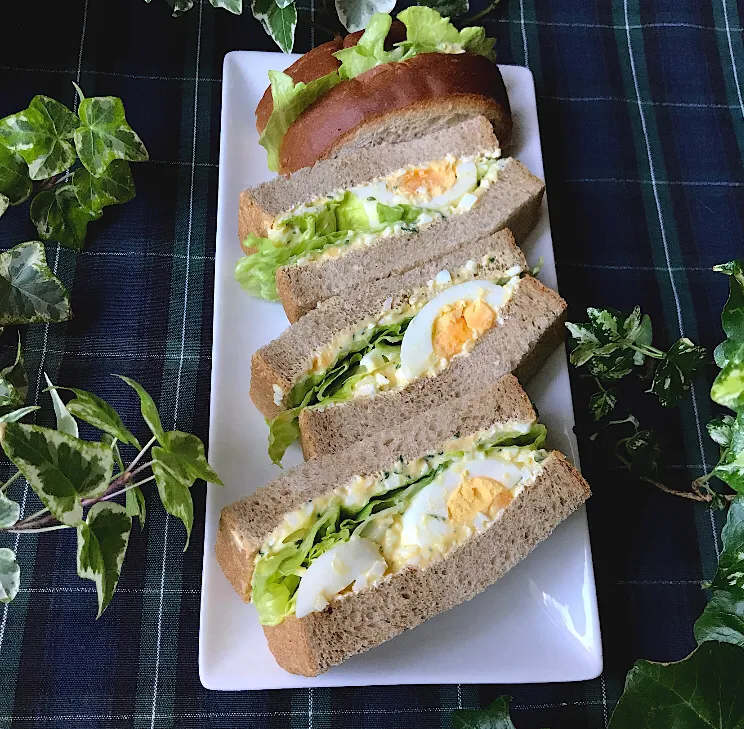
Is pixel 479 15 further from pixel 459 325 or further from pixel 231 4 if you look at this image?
pixel 459 325

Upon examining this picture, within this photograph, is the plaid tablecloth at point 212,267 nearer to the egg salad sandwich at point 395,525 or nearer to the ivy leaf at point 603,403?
the ivy leaf at point 603,403

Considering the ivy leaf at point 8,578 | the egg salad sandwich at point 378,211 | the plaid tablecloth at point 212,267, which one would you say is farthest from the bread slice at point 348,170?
the ivy leaf at point 8,578

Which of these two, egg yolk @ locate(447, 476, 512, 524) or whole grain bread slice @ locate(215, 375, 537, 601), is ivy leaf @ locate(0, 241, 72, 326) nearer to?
whole grain bread slice @ locate(215, 375, 537, 601)

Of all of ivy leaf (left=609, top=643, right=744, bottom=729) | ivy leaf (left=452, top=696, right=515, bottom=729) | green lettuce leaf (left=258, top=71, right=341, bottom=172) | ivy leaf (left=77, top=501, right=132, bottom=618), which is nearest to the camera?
ivy leaf (left=609, top=643, right=744, bottom=729)

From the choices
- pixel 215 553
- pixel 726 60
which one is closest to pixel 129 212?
pixel 215 553

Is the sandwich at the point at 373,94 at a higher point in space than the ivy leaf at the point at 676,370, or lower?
higher

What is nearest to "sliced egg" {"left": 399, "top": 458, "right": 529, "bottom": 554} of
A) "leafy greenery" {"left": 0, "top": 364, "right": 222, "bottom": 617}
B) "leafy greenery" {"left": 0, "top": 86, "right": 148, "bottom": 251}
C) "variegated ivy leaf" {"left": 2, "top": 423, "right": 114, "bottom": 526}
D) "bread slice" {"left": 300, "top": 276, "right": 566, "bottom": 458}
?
"bread slice" {"left": 300, "top": 276, "right": 566, "bottom": 458}
